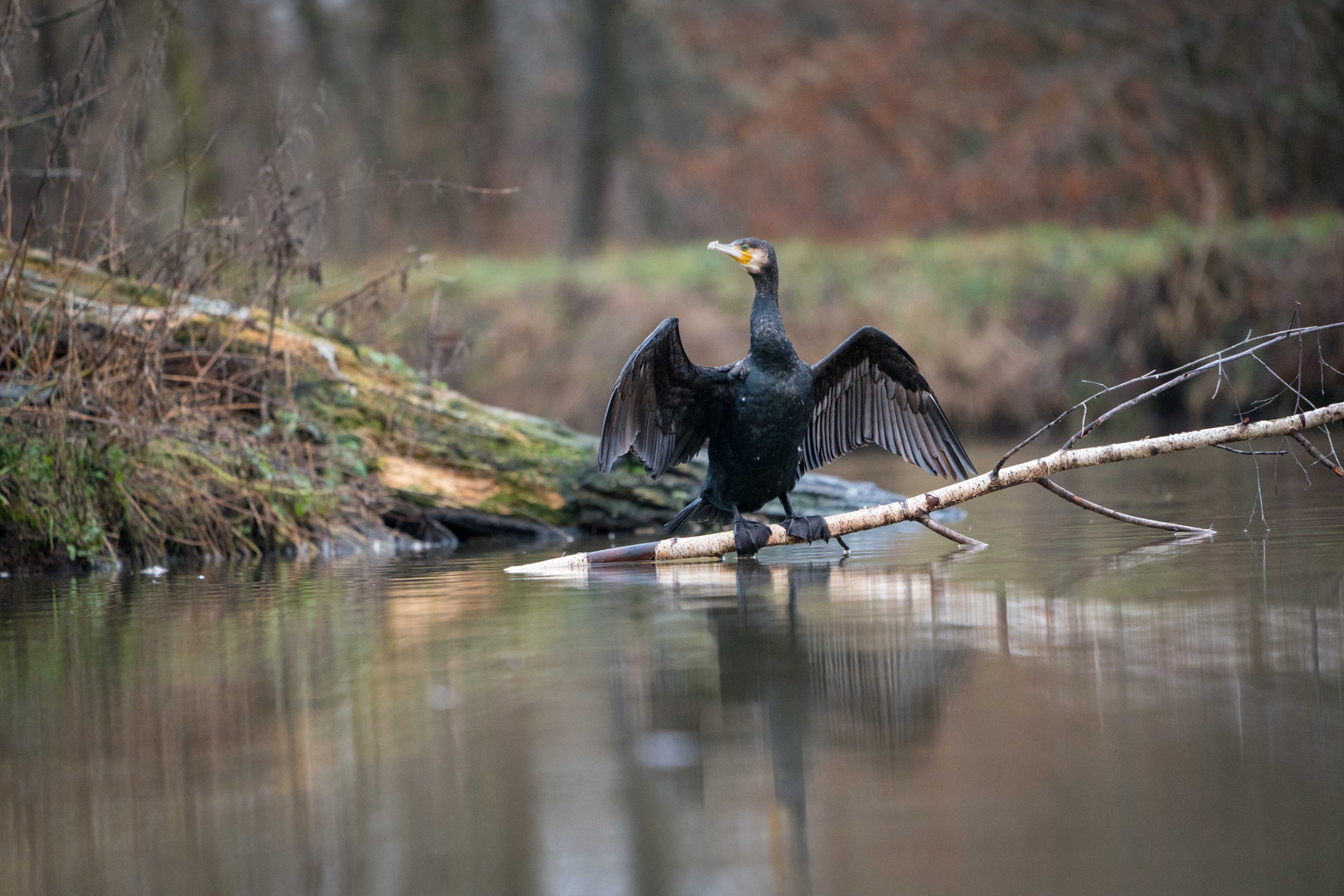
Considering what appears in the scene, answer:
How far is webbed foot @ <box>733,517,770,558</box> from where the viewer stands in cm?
497

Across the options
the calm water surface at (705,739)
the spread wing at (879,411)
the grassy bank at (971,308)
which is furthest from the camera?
the grassy bank at (971,308)

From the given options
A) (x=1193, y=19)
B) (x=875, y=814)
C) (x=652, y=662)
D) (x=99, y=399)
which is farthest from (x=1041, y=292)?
(x=875, y=814)

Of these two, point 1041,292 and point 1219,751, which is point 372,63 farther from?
point 1219,751

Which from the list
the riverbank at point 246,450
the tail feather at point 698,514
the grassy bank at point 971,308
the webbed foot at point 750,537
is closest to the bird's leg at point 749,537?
the webbed foot at point 750,537

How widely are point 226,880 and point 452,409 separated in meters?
5.60

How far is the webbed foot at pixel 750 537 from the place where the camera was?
4.97 m

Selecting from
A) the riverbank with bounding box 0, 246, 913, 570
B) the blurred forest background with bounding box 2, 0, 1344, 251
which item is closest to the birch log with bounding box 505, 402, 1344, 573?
the riverbank with bounding box 0, 246, 913, 570

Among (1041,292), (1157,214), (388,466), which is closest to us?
(388,466)

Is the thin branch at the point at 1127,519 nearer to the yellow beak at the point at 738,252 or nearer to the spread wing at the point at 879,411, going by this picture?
the spread wing at the point at 879,411

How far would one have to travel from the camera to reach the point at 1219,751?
7.00ft

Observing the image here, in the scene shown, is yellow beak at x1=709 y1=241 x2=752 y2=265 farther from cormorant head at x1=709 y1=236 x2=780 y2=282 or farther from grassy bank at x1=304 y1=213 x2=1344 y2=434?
grassy bank at x1=304 y1=213 x2=1344 y2=434

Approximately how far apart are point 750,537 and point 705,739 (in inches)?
103

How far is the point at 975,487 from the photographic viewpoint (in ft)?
15.5

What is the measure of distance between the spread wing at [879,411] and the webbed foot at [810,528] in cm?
66
